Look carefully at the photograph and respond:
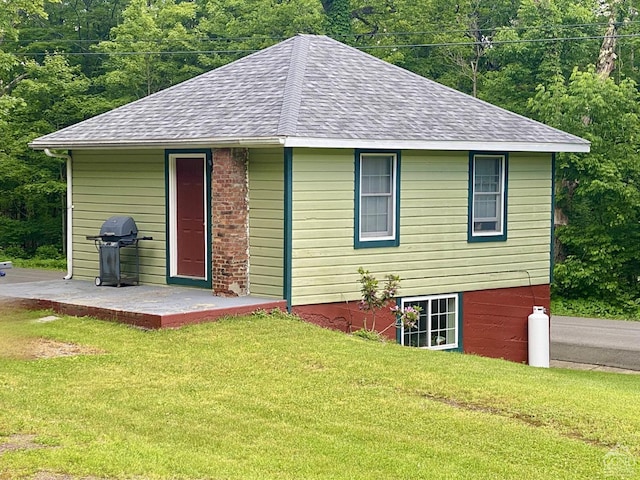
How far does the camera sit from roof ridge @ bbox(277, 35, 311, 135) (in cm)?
1421

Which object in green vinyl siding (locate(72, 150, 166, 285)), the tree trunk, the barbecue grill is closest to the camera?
the barbecue grill

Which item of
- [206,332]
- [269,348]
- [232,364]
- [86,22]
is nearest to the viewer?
[232,364]

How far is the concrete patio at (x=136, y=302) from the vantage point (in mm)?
13133

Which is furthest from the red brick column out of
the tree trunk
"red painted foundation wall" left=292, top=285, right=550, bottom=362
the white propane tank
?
the tree trunk

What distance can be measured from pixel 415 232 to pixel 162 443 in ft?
28.8

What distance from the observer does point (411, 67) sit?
3834 cm

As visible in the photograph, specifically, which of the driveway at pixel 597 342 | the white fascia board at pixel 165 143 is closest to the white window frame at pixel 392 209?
the white fascia board at pixel 165 143

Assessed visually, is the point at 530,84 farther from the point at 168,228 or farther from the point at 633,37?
the point at 168,228

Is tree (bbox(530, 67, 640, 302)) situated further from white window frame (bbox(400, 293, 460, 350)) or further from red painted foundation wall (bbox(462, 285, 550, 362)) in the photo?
white window frame (bbox(400, 293, 460, 350))

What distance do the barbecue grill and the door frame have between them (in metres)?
0.49

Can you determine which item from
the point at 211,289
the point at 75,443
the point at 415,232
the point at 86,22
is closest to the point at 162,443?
the point at 75,443

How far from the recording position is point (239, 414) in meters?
8.99

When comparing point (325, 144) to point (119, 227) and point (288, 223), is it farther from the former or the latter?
point (119, 227)

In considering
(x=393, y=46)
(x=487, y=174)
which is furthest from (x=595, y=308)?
(x=393, y=46)
